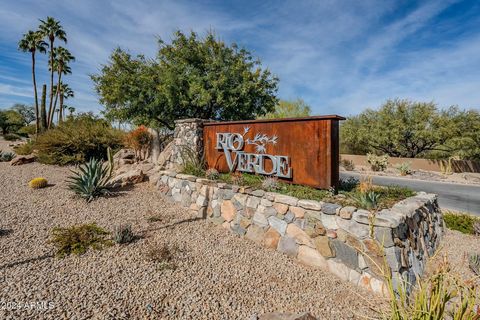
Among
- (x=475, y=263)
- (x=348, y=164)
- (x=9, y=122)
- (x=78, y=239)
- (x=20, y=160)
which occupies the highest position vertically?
(x=9, y=122)

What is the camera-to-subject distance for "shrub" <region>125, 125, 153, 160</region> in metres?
10.6

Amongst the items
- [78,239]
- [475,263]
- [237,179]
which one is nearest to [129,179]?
[78,239]

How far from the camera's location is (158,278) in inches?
149

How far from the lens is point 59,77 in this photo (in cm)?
2769

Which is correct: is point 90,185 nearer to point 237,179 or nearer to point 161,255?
point 161,255

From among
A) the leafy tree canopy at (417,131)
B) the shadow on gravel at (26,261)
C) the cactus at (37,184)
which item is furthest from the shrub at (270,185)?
the leafy tree canopy at (417,131)

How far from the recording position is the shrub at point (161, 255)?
13.7 feet

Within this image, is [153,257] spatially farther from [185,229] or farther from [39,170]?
[39,170]

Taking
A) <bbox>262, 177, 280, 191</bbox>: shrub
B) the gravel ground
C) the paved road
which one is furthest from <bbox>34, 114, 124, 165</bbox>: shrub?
the paved road

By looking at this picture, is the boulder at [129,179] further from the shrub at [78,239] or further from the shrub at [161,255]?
the shrub at [161,255]

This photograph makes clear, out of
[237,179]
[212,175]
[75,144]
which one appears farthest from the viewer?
[75,144]

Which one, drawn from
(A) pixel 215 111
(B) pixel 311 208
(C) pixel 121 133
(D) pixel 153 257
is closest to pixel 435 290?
(B) pixel 311 208

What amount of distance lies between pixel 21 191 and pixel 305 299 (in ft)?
28.2

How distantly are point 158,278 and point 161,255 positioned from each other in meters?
0.66
